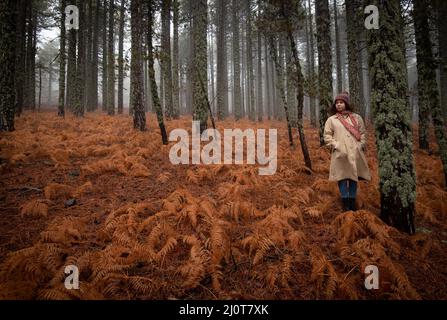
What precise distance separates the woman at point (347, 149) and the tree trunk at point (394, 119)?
1.46 feet

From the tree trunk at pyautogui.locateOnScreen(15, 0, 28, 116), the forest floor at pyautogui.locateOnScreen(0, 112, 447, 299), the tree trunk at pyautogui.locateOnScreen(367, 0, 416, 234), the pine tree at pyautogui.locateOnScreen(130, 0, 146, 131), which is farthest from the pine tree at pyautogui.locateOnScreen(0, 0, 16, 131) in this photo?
the tree trunk at pyautogui.locateOnScreen(367, 0, 416, 234)

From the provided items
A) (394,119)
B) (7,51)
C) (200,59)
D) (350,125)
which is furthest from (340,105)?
(7,51)

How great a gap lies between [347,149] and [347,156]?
137 millimetres

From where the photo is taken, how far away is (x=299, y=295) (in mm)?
3332

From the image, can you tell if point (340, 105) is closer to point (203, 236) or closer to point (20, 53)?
point (203, 236)

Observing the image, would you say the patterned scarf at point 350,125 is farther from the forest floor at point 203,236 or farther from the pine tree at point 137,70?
the pine tree at point 137,70

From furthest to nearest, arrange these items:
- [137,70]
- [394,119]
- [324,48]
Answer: [137,70], [324,48], [394,119]

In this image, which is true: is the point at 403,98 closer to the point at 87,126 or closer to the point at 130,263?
the point at 130,263

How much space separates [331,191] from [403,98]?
2.66 metres

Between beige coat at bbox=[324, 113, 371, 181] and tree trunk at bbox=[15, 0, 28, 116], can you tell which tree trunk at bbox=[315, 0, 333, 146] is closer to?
beige coat at bbox=[324, 113, 371, 181]

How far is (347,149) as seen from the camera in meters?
5.07

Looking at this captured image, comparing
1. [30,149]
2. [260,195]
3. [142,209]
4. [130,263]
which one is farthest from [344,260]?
[30,149]

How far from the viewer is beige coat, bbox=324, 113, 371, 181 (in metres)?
5.04

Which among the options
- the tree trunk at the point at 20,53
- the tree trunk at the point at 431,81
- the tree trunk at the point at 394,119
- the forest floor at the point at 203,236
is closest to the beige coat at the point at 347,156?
the tree trunk at the point at 394,119
